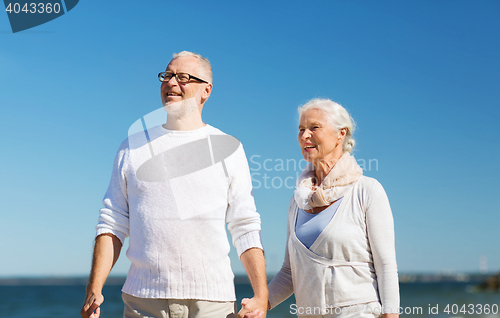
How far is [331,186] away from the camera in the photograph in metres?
3.02

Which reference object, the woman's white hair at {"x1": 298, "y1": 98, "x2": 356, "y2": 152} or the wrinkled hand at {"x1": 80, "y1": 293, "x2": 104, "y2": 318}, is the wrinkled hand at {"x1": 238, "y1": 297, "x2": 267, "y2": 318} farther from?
the woman's white hair at {"x1": 298, "y1": 98, "x2": 356, "y2": 152}

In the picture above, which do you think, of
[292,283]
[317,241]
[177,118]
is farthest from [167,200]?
[292,283]

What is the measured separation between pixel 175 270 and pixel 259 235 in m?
0.53

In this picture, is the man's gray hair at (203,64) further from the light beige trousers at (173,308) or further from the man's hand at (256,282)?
the light beige trousers at (173,308)

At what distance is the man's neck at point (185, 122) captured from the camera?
107 inches

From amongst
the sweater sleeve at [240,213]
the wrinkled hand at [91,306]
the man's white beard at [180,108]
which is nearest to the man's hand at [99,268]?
the wrinkled hand at [91,306]

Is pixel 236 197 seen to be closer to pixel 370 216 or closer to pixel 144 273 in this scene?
pixel 144 273

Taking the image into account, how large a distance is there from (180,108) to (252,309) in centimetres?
123

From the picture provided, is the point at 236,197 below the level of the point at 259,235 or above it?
above

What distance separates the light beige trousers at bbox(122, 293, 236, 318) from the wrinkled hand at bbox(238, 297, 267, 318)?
0.37 ft

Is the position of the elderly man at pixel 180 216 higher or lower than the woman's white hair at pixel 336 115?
lower

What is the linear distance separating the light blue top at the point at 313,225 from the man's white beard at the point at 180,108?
1077 millimetres

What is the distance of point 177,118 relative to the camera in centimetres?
271

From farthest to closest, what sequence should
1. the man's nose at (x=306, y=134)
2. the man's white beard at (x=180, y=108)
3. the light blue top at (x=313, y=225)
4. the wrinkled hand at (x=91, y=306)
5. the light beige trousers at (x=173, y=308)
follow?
the man's nose at (x=306, y=134)
the light blue top at (x=313, y=225)
the man's white beard at (x=180, y=108)
the light beige trousers at (x=173, y=308)
the wrinkled hand at (x=91, y=306)
